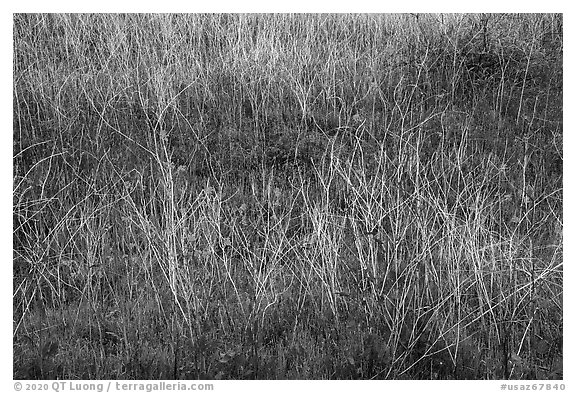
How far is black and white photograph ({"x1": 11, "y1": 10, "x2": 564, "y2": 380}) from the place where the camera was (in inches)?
141

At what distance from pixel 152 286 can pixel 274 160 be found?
1353 millimetres

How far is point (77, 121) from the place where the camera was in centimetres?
481

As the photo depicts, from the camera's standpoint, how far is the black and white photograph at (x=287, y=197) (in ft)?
11.8

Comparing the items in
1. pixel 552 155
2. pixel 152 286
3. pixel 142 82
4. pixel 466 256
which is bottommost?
pixel 152 286

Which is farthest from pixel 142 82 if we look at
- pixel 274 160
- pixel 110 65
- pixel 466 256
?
pixel 466 256

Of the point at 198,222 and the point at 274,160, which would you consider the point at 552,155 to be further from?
the point at 198,222

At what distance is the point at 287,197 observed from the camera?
14.4 ft

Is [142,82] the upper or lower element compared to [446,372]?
upper

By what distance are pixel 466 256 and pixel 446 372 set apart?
26.5 inches

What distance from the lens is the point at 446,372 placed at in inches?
139

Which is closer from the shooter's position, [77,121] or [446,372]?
[446,372]
